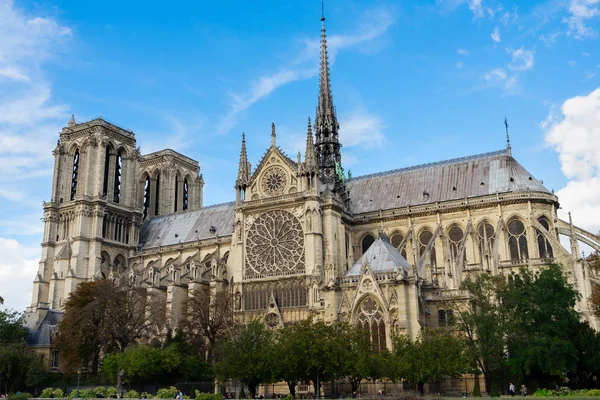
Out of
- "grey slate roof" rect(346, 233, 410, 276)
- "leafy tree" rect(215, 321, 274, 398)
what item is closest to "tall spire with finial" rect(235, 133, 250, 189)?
"grey slate roof" rect(346, 233, 410, 276)

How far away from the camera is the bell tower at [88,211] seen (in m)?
67.4

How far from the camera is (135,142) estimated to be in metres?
78.0

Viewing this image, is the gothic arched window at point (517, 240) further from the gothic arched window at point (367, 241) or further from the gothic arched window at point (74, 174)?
the gothic arched window at point (74, 174)

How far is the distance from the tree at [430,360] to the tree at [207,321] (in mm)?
18040

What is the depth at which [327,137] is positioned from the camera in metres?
64.6

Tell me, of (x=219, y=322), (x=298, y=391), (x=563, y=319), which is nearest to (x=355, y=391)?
(x=298, y=391)

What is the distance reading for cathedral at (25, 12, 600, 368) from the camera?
43.9 m

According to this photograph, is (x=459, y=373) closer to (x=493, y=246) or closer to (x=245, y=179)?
(x=493, y=246)

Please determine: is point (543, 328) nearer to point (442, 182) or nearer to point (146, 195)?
point (442, 182)

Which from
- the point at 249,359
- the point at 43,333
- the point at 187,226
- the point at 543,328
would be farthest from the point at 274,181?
the point at 543,328

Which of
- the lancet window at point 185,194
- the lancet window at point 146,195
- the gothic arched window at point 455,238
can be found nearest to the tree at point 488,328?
the gothic arched window at point 455,238

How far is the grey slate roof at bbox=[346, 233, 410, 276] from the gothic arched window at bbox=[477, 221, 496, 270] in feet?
29.3

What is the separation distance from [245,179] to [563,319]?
3122 centimetres

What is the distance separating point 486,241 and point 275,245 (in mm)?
17389
